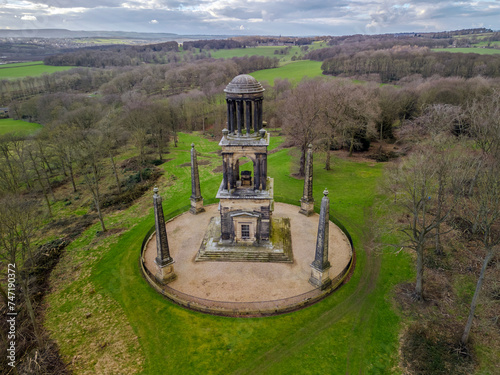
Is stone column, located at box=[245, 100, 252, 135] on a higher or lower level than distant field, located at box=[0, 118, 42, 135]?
higher

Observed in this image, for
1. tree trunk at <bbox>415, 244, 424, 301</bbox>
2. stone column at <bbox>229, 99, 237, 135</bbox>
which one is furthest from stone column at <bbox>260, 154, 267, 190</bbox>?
tree trunk at <bbox>415, 244, 424, 301</bbox>

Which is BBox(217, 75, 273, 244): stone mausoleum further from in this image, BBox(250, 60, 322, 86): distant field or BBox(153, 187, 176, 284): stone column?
BBox(250, 60, 322, 86): distant field

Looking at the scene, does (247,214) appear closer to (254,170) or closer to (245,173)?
(254,170)

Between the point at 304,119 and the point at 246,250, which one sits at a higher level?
the point at 304,119

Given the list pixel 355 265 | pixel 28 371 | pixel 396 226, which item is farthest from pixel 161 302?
pixel 396 226

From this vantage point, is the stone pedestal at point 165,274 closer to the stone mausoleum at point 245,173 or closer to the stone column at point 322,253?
the stone mausoleum at point 245,173

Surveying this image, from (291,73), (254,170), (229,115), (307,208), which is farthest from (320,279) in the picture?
(291,73)
